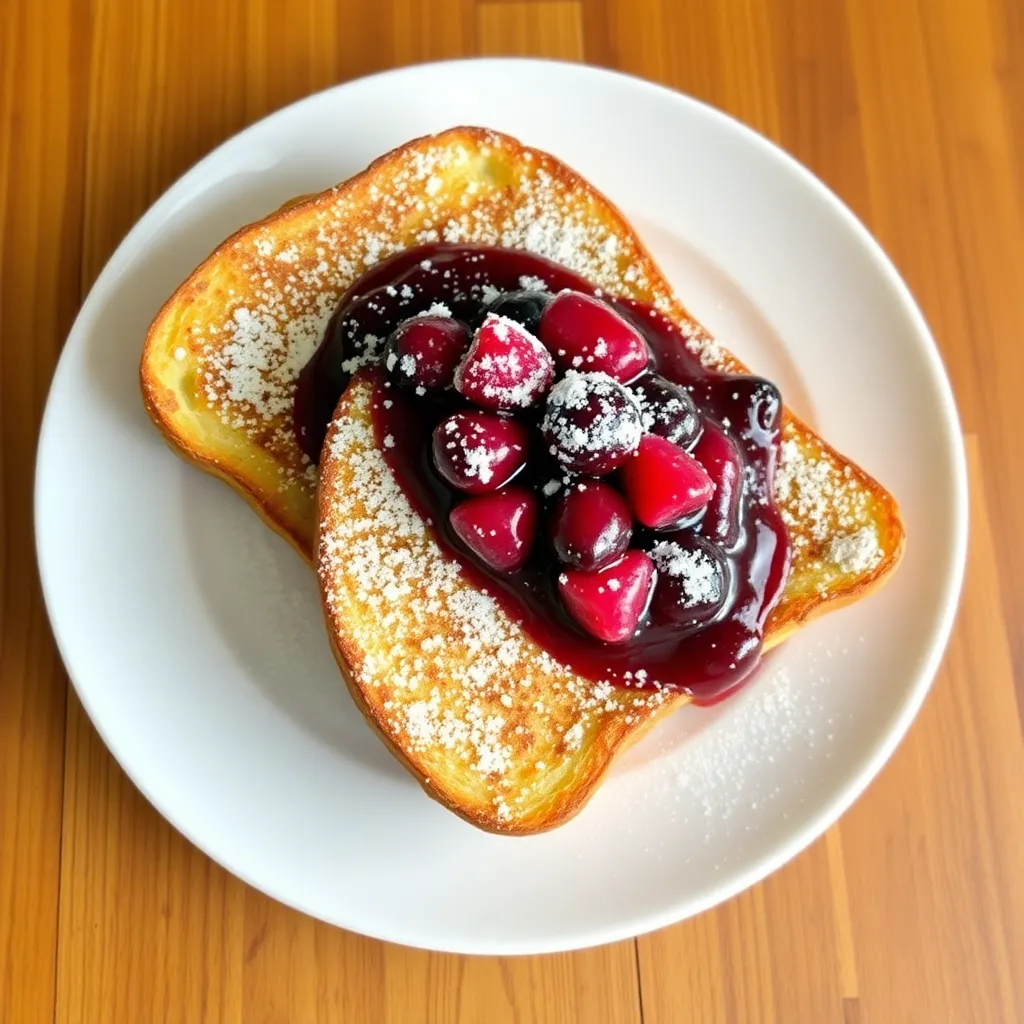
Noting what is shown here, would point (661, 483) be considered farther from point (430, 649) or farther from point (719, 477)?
point (430, 649)

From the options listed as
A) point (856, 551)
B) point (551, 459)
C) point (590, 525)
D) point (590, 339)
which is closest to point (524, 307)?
point (590, 339)

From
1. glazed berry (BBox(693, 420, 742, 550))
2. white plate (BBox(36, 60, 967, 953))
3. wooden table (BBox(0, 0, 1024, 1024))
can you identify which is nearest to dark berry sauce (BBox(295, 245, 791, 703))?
glazed berry (BBox(693, 420, 742, 550))

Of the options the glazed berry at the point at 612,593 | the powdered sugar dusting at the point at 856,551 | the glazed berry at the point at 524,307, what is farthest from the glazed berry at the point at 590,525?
the powdered sugar dusting at the point at 856,551

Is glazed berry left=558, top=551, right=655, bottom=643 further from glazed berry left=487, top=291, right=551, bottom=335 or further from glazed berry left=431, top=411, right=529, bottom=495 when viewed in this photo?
glazed berry left=487, top=291, right=551, bottom=335

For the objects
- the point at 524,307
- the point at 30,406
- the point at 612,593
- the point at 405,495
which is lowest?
the point at 612,593

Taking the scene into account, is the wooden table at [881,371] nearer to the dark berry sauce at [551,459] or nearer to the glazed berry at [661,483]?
the dark berry sauce at [551,459]

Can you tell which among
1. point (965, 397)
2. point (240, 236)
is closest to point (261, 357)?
point (240, 236)
